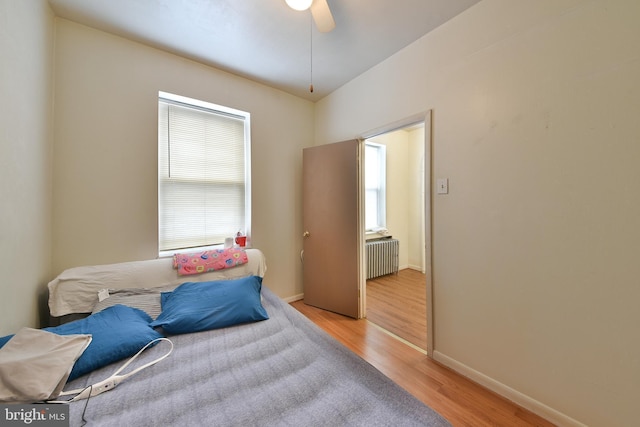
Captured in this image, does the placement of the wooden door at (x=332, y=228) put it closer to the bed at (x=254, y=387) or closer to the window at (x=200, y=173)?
the window at (x=200, y=173)

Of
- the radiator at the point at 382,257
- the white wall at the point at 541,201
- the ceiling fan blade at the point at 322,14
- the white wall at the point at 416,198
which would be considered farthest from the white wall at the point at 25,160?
the white wall at the point at 416,198

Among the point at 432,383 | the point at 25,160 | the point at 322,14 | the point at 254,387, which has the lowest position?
the point at 432,383

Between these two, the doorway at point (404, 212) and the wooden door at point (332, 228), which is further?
the doorway at point (404, 212)

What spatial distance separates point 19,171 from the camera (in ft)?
4.30

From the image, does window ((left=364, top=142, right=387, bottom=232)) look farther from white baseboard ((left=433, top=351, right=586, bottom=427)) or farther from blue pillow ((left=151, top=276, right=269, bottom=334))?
blue pillow ((left=151, top=276, right=269, bottom=334))

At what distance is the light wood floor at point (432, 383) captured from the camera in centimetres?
137

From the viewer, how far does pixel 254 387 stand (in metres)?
0.99

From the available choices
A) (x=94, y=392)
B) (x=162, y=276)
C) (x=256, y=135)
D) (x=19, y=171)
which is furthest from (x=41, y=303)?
(x=256, y=135)

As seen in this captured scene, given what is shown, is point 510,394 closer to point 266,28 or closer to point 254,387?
point 254,387

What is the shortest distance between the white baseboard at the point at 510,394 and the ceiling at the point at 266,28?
2.63 meters

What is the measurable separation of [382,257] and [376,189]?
3.98 ft

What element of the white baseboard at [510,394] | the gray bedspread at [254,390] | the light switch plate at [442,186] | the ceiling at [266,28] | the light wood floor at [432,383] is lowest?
the light wood floor at [432,383]

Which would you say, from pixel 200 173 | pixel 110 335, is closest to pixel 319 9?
pixel 200 173

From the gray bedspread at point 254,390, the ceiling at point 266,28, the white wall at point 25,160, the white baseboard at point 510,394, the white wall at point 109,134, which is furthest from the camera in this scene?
the white wall at point 109,134
